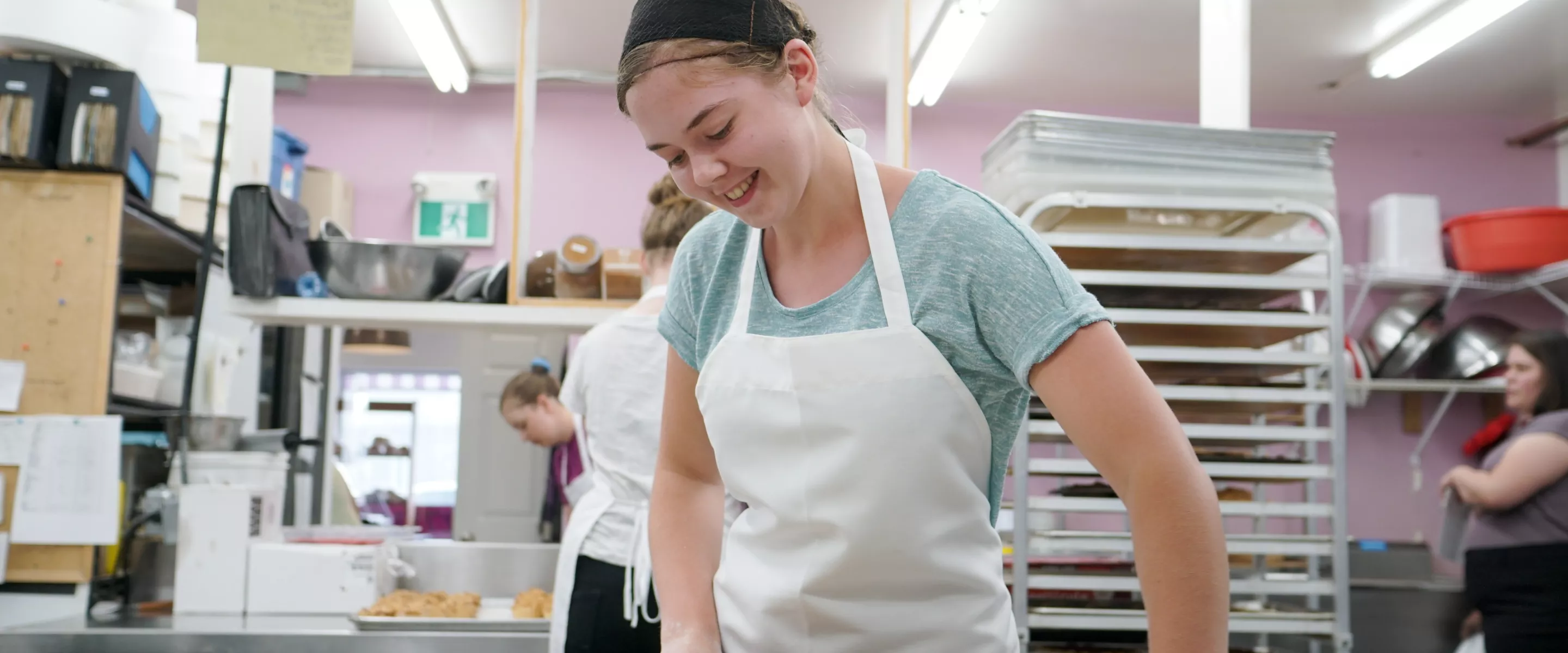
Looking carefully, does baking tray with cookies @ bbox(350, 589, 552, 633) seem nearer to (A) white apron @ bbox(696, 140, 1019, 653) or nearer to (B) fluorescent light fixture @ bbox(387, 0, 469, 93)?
(A) white apron @ bbox(696, 140, 1019, 653)

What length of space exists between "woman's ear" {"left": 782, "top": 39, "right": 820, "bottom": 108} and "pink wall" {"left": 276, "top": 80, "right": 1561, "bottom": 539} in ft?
17.9

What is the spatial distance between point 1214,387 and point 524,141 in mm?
1842

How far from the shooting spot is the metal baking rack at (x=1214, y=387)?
2.67m

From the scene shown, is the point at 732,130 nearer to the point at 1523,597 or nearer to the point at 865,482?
the point at 865,482

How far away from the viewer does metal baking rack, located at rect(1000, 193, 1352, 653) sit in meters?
2.67

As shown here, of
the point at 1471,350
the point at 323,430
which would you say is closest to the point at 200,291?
the point at 323,430

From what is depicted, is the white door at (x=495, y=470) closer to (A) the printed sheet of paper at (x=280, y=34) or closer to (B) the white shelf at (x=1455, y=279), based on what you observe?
(A) the printed sheet of paper at (x=280, y=34)

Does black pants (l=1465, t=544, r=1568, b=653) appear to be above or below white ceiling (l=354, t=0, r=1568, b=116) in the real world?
below

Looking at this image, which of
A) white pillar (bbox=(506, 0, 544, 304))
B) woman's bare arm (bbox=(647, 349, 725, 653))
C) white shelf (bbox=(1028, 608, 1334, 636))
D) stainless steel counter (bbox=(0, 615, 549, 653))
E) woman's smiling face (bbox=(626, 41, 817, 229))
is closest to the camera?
woman's smiling face (bbox=(626, 41, 817, 229))

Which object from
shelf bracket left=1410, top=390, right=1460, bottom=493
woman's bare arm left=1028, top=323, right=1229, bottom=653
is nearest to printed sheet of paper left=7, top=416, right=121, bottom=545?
woman's bare arm left=1028, top=323, right=1229, bottom=653

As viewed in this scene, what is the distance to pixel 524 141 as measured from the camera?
295 cm

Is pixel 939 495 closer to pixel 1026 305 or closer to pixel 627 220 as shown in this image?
pixel 1026 305

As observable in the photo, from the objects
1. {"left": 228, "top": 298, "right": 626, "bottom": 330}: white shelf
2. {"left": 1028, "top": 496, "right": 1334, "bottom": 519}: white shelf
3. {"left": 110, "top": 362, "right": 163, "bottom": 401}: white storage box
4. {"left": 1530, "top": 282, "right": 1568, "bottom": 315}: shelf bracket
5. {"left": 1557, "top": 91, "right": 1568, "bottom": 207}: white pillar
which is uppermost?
{"left": 1557, "top": 91, "right": 1568, "bottom": 207}: white pillar

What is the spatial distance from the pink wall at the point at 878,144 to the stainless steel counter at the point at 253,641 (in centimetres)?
431
